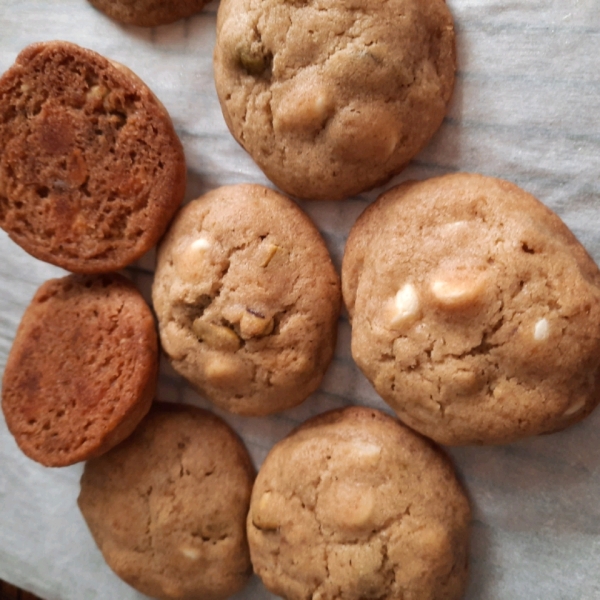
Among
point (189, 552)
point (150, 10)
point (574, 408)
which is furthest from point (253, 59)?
point (189, 552)

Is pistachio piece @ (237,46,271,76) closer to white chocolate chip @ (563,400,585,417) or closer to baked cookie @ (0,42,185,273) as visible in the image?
baked cookie @ (0,42,185,273)

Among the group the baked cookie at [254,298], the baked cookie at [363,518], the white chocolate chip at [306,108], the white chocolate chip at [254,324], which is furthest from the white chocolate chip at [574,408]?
the white chocolate chip at [306,108]

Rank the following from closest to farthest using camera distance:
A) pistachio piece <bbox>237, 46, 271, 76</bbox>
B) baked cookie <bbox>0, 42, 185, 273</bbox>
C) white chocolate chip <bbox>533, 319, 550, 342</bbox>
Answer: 1. white chocolate chip <bbox>533, 319, 550, 342</bbox>
2. pistachio piece <bbox>237, 46, 271, 76</bbox>
3. baked cookie <bbox>0, 42, 185, 273</bbox>

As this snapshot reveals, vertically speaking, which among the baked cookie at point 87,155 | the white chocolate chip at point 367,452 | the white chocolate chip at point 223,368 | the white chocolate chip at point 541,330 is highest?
the baked cookie at point 87,155

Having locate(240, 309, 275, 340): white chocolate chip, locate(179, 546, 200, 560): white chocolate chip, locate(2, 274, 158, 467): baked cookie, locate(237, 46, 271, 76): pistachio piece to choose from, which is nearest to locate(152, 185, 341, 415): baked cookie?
locate(240, 309, 275, 340): white chocolate chip

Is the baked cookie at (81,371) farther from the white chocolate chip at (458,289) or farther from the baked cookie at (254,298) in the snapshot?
the white chocolate chip at (458,289)

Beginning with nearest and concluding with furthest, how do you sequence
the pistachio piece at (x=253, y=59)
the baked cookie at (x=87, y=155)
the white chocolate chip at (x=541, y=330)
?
the white chocolate chip at (x=541, y=330)
the pistachio piece at (x=253, y=59)
the baked cookie at (x=87, y=155)

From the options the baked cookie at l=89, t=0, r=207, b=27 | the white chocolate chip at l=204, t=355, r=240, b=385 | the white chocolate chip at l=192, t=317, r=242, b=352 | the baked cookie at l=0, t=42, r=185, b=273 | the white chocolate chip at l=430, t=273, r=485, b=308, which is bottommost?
the white chocolate chip at l=204, t=355, r=240, b=385

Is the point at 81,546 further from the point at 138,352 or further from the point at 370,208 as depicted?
the point at 370,208

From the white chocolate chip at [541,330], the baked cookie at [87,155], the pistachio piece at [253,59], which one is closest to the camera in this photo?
the white chocolate chip at [541,330]
